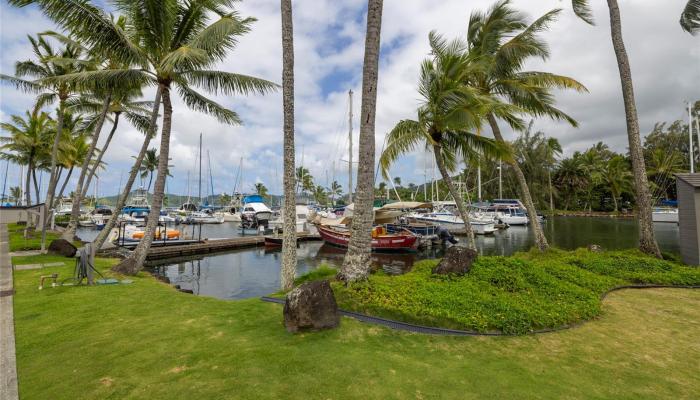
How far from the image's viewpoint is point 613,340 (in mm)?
4938

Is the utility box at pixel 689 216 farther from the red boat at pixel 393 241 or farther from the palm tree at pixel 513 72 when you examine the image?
the red boat at pixel 393 241

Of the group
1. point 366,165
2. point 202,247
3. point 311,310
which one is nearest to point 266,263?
point 202,247

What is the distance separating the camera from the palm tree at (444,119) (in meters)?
10.4

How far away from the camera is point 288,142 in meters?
7.51

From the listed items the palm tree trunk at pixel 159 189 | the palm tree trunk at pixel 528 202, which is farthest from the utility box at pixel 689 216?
the palm tree trunk at pixel 159 189

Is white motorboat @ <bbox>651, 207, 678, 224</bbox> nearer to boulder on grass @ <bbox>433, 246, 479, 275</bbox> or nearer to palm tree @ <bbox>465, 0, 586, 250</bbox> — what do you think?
palm tree @ <bbox>465, 0, 586, 250</bbox>

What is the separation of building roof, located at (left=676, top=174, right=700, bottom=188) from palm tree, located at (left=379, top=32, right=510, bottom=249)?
5.24m

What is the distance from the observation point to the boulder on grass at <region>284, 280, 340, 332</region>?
5168 mm

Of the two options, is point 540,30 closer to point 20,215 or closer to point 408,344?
point 408,344

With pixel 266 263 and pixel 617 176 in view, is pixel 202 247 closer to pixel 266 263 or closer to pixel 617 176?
pixel 266 263

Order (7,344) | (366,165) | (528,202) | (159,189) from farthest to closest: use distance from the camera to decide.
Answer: (528,202) < (159,189) < (366,165) < (7,344)

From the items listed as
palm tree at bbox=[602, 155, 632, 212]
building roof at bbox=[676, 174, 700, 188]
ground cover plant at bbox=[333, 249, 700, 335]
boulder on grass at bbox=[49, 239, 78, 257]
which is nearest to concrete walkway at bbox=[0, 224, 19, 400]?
ground cover plant at bbox=[333, 249, 700, 335]

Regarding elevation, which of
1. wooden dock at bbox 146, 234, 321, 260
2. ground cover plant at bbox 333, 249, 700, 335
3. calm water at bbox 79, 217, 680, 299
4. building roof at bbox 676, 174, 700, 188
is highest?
building roof at bbox 676, 174, 700, 188

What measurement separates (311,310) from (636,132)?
12.1m
